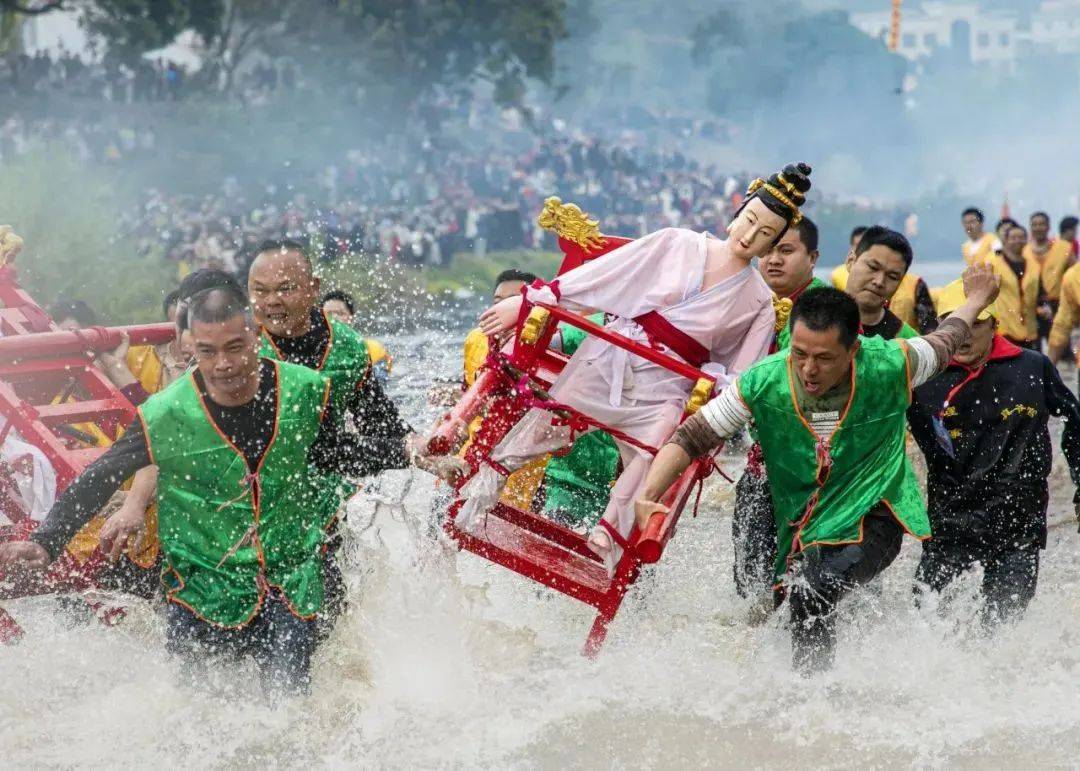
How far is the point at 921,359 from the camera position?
15.5ft

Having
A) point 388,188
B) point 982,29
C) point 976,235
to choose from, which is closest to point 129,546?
point 976,235

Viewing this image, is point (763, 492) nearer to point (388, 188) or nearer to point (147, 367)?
point (147, 367)

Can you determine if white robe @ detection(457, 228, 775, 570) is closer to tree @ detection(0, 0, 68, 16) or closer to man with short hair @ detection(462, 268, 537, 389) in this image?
man with short hair @ detection(462, 268, 537, 389)

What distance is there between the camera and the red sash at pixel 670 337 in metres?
5.20

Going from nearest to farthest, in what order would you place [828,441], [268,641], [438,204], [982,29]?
[268,641]
[828,441]
[438,204]
[982,29]

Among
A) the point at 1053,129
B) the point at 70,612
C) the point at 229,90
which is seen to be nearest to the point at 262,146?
the point at 229,90

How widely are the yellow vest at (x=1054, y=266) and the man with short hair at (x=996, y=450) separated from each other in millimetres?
8736

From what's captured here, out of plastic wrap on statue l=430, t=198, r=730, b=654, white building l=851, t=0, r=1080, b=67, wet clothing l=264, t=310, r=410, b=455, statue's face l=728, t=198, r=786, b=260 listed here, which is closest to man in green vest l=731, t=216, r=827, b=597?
statue's face l=728, t=198, r=786, b=260

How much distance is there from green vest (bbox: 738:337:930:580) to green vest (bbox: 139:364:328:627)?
136cm

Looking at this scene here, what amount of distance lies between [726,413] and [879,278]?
1193mm

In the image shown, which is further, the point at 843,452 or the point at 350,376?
the point at 350,376

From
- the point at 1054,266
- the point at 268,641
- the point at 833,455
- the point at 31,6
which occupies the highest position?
the point at 833,455

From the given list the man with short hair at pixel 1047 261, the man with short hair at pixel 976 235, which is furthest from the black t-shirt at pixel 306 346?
the man with short hair at pixel 976 235

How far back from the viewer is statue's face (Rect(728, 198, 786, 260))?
5168 millimetres
